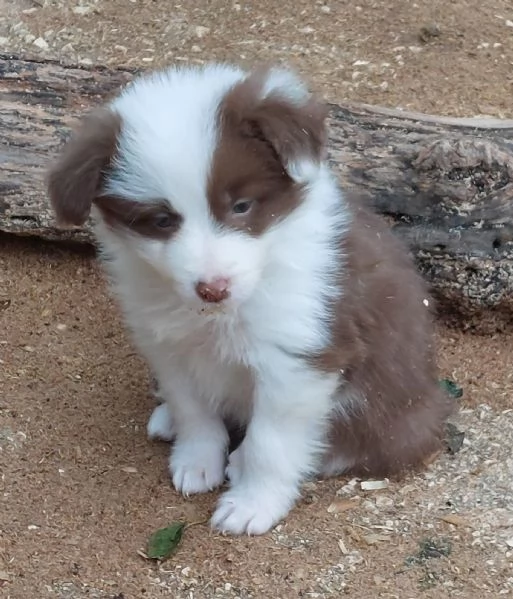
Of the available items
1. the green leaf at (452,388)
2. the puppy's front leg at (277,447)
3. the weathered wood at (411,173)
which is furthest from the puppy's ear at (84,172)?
the green leaf at (452,388)

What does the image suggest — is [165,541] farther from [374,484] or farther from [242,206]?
[242,206]

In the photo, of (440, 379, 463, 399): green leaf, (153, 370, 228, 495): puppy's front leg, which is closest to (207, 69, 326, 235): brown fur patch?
(153, 370, 228, 495): puppy's front leg

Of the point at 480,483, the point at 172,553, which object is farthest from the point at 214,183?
the point at 480,483

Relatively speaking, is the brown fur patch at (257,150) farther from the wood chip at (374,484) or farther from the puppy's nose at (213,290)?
the wood chip at (374,484)

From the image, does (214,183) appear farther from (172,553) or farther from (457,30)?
(457,30)

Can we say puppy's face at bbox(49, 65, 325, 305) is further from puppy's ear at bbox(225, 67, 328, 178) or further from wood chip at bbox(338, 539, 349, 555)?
wood chip at bbox(338, 539, 349, 555)

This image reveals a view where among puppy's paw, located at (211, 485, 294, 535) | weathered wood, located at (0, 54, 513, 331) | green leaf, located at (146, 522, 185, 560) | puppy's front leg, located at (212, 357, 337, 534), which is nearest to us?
puppy's front leg, located at (212, 357, 337, 534)

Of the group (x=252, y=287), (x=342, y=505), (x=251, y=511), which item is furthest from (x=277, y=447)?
(x=252, y=287)
